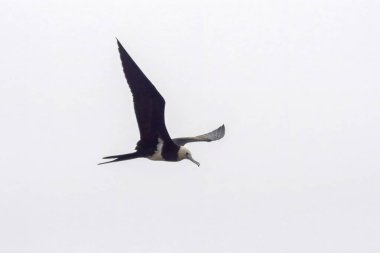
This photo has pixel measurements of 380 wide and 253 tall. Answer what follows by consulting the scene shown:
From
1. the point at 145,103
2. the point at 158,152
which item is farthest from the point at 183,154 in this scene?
the point at 145,103

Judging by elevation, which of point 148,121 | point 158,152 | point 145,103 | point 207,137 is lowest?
point 207,137

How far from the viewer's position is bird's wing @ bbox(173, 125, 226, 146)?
68.0 feet

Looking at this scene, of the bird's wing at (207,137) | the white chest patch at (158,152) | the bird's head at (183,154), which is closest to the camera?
the white chest patch at (158,152)

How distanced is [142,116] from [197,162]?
1571mm

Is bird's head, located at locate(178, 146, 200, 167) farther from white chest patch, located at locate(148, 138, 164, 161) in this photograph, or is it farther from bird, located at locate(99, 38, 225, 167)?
white chest patch, located at locate(148, 138, 164, 161)

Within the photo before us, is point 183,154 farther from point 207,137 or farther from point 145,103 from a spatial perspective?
point 207,137

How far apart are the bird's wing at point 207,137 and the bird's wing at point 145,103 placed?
1.65 meters

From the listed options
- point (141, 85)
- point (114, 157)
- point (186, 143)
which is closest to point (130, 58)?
point (141, 85)

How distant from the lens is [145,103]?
1811cm

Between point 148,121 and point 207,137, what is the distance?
3573 mm

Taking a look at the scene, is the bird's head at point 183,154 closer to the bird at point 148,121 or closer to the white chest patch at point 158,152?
the bird at point 148,121

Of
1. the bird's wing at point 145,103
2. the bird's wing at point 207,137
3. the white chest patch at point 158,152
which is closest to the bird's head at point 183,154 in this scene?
the white chest patch at point 158,152

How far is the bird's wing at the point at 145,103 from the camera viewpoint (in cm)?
1747

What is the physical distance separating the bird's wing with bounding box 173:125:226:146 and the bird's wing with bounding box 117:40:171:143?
64.9 inches
